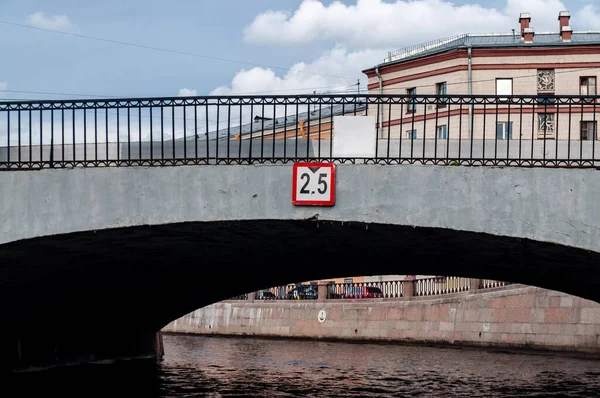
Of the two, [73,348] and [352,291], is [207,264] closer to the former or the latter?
[73,348]

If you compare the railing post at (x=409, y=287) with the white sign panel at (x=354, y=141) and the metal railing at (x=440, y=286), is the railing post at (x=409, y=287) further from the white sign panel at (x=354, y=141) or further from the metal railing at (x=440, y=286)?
the white sign panel at (x=354, y=141)

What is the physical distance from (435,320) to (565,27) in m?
23.3

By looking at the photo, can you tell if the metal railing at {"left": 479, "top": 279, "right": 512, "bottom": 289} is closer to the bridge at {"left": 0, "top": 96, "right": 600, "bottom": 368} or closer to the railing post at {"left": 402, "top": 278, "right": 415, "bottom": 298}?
the railing post at {"left": 402, "top": 278, "right": 415, "bottom": 298}

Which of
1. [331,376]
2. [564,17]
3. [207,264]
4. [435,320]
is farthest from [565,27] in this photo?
[207,264]

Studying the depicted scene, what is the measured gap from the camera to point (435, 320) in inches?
1182

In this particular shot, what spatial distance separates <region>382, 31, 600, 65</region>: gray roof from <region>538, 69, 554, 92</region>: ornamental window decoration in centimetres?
130

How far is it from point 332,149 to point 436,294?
777 inches

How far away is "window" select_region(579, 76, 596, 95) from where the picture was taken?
4650cm

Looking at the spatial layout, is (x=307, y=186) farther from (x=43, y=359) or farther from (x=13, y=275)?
(x=43, y=359)

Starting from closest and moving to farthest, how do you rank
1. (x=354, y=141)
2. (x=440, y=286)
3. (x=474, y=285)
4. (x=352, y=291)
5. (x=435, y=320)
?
(x=354, y=141) < (x=474, y=285) < (x=435, y=320) < (x=440, y=286) < (x=352, y=291)

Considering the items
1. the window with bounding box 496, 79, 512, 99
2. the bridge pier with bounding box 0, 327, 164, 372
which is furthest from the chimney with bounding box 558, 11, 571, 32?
the bridge pier with bounding box 0, 327, 164, 372

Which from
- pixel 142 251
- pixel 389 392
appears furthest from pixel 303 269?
pixel 142 251

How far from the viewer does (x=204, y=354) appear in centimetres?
2766

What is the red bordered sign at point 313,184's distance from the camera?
11000 millimetres
